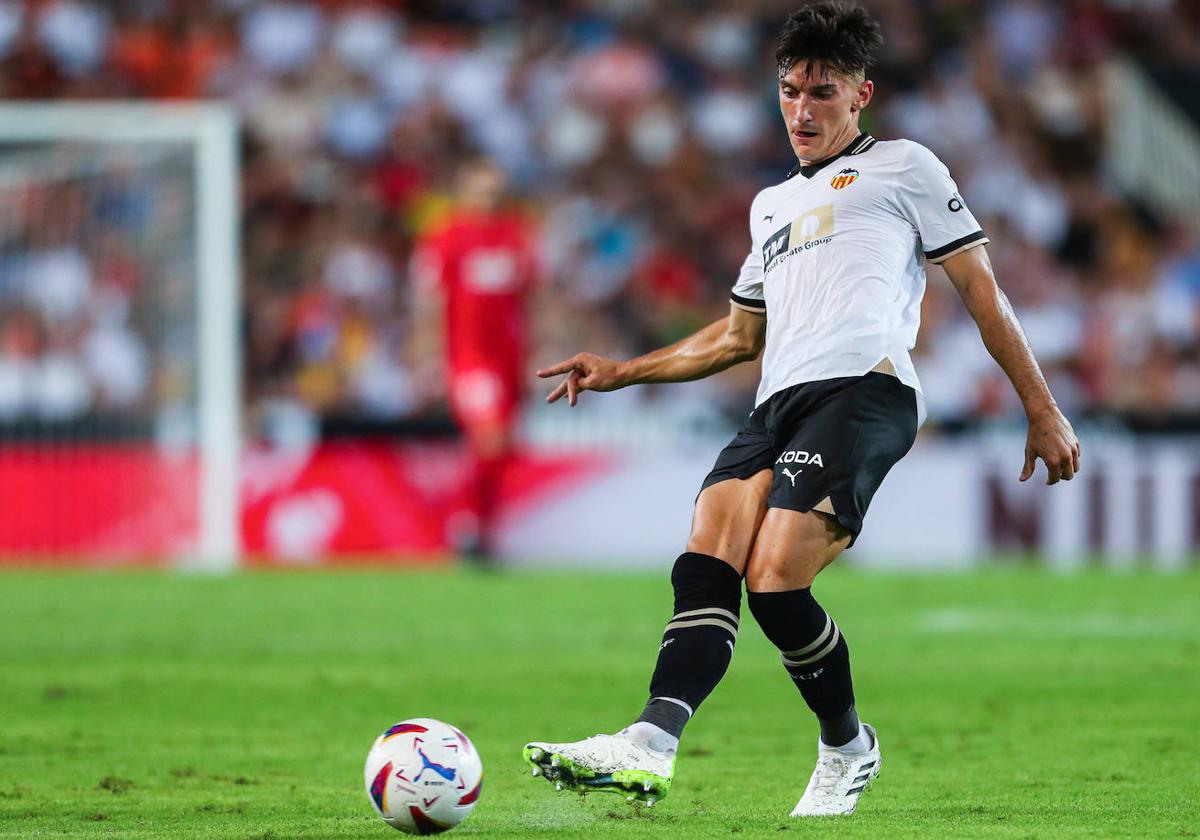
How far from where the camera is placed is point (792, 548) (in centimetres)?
506

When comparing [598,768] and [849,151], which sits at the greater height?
[849,151]

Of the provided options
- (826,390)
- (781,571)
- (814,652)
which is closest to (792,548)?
(781,571)

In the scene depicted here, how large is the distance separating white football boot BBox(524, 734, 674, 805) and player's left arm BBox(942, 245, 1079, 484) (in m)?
1.27

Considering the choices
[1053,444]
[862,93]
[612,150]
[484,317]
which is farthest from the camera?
[612,150]

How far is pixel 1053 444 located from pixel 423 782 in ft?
6.06

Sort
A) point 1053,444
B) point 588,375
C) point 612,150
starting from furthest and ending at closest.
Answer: point 612,150 < point 588,375 < point 1053,444

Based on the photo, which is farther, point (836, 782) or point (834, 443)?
point (836, 782)

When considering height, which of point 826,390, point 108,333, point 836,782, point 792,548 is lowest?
point 836,782

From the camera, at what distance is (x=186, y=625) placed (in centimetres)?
1071

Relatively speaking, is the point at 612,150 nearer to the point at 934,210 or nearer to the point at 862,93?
the point at 862,93

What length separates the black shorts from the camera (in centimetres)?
508

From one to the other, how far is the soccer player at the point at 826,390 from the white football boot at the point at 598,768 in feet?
0.54

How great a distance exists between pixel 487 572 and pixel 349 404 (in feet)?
8.69

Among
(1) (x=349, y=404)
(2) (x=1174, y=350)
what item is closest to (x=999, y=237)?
(2) (x=1174, y=350)
